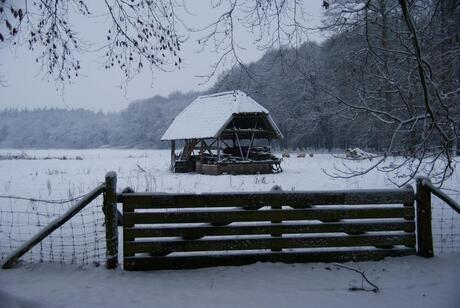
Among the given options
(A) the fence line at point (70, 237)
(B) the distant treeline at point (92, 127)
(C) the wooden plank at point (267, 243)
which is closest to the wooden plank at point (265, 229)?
(C) the wooden plank at point (267, 243)

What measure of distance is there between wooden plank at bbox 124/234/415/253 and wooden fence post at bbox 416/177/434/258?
6.4 inches

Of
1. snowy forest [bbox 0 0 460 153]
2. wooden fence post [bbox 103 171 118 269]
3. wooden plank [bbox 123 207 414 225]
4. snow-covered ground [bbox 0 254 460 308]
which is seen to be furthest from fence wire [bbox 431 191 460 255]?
wooden fence post [bbox 103 171 118 269]

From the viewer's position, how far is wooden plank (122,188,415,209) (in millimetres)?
5527

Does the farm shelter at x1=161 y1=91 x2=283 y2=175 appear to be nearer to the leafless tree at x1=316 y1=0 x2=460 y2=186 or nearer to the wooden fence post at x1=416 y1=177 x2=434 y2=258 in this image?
the leafless tree at x1=316 y1=0 x2=460 y2=186

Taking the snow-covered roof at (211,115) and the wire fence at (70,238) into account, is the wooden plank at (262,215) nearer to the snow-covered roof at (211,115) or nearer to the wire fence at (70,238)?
the wire fence at (70,238)

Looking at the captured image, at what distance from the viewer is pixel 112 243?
5453mm

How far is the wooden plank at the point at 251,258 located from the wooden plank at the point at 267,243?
127 millimetres

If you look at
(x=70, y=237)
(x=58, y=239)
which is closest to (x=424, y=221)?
(x=70, y=237)

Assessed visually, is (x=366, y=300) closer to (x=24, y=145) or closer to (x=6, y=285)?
(x=6, y=285)

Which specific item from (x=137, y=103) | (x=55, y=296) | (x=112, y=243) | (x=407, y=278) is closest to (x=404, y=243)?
(x=407, y=278)

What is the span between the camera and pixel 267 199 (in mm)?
5668

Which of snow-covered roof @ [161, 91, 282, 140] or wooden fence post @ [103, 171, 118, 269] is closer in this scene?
wooden fence post @ [103, 171, 118, 269]

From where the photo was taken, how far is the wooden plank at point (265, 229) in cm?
550

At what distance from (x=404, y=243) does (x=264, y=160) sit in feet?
56.3
